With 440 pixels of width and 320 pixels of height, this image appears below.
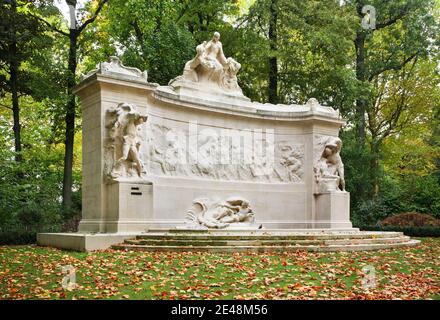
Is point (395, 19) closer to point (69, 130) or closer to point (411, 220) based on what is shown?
point (411, 220)

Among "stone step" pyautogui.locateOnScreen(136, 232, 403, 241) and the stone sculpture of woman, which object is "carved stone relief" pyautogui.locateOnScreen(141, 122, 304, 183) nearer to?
the stone sculpture of woman

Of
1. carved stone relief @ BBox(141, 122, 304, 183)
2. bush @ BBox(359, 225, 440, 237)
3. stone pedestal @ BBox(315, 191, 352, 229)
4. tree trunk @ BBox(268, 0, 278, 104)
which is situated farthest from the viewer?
tree trunk @ BBox(268, 0, 278, 104)

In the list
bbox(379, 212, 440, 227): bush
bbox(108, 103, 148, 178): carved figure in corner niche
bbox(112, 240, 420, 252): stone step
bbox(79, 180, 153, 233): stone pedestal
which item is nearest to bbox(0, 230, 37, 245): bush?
bbox(79, 180, 153, 233): stone pedestal

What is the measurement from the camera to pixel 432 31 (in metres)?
28.9

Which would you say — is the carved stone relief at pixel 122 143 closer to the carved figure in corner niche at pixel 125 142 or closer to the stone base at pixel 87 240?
the carved figure in corner niche at pixel 125 142

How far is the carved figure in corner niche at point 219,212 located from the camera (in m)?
16.7

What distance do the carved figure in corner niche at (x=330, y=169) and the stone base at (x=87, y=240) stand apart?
8.66 metres

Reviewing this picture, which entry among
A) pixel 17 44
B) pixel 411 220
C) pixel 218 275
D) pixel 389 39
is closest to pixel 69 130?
pixel 17 44

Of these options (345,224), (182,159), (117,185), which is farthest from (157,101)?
(345,224)

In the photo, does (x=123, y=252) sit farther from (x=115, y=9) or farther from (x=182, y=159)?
(x=115, y=9)

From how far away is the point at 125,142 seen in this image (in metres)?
14.6

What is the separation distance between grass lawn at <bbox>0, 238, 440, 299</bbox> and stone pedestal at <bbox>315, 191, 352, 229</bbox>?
263 inches

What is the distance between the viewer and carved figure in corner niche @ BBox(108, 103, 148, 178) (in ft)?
47.8

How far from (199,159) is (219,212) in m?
2.10
